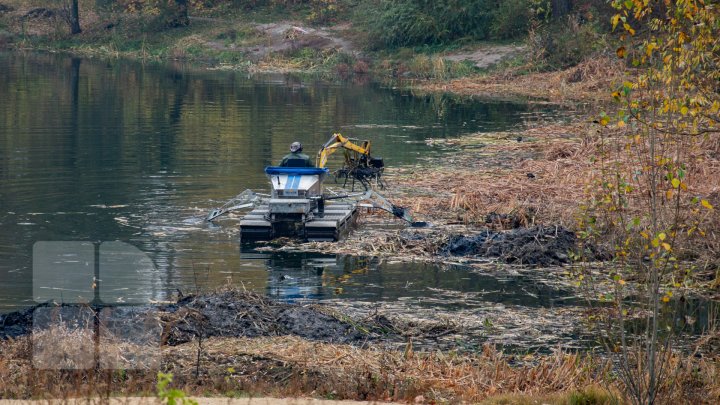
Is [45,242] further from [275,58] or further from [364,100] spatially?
[275,58]

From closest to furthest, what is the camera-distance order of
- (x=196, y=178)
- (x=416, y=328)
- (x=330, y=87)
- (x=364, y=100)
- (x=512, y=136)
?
(x=416, y=328)
(x=196, y=178)
(x=512, y=136)
(x=364, y=100)
(x=330, y=87)

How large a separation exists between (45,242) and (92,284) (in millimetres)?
2947

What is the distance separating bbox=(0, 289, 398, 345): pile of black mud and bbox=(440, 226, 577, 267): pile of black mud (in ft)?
15.4

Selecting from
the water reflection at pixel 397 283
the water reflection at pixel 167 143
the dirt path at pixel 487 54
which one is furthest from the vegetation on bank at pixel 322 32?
the water reflection at pixel 397 283

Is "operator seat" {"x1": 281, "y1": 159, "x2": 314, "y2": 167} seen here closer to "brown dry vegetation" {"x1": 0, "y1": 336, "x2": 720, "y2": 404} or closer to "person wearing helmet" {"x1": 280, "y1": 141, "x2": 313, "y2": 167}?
"person wearing helmet" {"x1": 280, "y1": 141, "x2": 313, "y2": 167}

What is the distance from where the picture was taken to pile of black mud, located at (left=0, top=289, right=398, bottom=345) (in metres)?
13.1

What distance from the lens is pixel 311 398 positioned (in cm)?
1059

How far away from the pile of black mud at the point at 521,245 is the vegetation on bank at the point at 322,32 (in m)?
31.9

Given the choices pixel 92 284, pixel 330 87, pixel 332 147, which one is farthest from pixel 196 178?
pixel 330 87

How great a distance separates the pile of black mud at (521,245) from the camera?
1822cm

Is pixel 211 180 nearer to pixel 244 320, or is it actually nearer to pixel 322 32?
pixel 244 320

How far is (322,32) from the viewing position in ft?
217

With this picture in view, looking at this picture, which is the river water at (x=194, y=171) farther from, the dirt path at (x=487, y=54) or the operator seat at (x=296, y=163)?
the dirt path at (x=487, y=54)

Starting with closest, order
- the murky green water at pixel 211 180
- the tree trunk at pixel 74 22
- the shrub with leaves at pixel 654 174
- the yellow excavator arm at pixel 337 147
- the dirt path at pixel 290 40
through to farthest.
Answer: the shrub with leaves at pixel 654 174, the murky green water at pixel 211 180, the yellow excavator arm at pixel 337 147, the dirt path at pixel 290 40, the tree trunk at pixel 74 22
